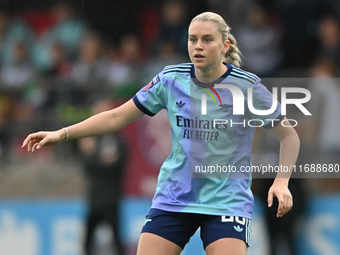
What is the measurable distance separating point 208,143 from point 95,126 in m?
0.72

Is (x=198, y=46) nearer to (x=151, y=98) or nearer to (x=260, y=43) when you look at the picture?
(x=151, y=98)

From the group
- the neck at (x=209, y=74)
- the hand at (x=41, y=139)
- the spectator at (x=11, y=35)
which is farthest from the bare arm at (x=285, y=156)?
the spectator at (x=11, y=35)

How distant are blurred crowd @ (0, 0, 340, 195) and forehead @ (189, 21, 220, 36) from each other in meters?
2.79

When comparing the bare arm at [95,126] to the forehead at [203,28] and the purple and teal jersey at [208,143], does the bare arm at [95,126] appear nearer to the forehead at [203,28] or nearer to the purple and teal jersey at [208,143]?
the purple and teal jersey at [208,143]

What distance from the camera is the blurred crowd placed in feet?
20.3

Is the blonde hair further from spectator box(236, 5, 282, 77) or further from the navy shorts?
spectator box(236, 5, 282, 77)

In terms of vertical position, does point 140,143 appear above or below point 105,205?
above

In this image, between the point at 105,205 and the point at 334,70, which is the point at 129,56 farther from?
the point at 334,70

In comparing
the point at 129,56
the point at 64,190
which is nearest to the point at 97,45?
the point at 129,56

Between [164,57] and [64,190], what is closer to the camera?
[64,190]

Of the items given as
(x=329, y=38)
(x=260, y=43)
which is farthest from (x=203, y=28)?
(x=329, y=38)

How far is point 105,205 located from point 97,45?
7.72 ft

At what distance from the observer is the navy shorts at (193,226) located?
10.0 feet

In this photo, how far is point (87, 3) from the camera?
749 cm
